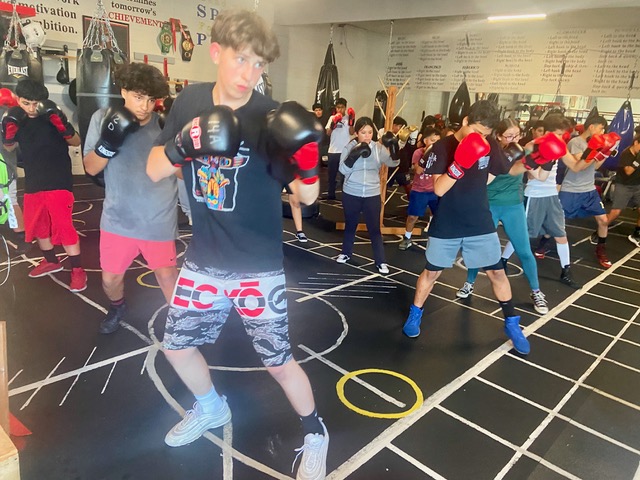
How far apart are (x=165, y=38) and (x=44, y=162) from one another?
6034mm

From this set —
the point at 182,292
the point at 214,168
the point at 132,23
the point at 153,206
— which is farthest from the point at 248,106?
the point at 132,23

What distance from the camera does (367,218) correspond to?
4340 millimetres

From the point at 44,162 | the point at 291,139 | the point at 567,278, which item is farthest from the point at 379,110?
the point at 291,139

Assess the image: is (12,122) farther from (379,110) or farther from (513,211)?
(379,110)

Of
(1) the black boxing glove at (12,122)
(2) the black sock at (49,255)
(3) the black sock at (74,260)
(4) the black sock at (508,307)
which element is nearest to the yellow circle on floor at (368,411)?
(4) the black sock at (508,307)

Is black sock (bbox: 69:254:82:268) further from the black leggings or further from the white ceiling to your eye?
the white ceiling

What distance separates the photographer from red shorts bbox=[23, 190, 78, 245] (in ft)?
10.6

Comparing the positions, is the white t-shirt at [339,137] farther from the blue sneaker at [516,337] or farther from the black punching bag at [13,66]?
the blue sneaker at [516,337]

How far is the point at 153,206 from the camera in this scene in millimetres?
2375

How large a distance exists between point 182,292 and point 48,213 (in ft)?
7.30

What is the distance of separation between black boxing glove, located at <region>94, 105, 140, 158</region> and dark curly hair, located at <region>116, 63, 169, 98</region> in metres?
0.11

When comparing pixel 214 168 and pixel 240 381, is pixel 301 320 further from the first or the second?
pixel 214 168

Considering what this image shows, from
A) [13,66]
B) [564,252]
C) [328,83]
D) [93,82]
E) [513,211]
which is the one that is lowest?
[564,252]

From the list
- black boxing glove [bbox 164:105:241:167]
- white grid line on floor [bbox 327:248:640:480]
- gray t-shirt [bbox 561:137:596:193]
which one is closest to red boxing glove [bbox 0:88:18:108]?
black boxing glove [bbox 164:105:241:167]
